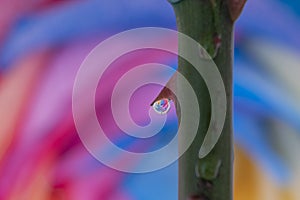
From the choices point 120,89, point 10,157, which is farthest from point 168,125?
point 10,157

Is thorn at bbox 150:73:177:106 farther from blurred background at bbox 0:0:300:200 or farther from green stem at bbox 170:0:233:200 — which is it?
blurred background at bbox 0:0:300:200

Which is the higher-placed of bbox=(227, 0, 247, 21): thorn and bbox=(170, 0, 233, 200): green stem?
bbox=(227, 0, 247, 21): thorn

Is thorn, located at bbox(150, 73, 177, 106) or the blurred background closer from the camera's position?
thorn, located at bbox(150, 73, 177, 106)

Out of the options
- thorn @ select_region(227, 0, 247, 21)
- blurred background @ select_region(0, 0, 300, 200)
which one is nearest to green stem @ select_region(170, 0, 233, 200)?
thorn @ select_region(227, 0, 247, 21)

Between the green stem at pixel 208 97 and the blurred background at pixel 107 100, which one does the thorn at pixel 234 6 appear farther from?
the blurred background at pixel 107 100

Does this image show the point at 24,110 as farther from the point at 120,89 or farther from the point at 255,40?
the point at 255,40

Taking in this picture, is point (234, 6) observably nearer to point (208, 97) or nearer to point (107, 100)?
point (208, 97)

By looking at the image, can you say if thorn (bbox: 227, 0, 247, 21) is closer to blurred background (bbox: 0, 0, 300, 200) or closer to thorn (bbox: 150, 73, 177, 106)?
thorn (bbox: 150, 73, 177, 106)

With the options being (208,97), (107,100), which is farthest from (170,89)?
(107,100)

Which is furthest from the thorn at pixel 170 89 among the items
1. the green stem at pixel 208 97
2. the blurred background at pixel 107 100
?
the blurred background at pixel 107 100
